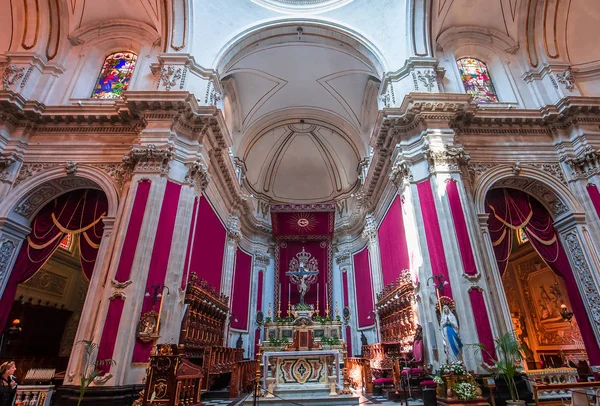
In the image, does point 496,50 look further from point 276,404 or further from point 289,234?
point 276,404

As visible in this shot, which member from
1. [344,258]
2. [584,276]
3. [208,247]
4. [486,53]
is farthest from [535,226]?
[208,247]

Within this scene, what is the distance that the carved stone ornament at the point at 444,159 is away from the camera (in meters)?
8.35

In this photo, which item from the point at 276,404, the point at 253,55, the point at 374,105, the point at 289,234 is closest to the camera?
the point at 276,404

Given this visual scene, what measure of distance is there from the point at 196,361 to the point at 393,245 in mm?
6915

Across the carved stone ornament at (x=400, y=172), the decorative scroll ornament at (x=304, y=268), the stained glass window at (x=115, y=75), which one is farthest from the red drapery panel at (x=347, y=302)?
the stained glass window at (x=115, y=75)

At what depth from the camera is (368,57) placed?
11.7 m

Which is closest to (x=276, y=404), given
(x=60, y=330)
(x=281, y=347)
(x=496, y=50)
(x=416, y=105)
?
(x=281, y=347)

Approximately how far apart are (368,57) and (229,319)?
10993 mm

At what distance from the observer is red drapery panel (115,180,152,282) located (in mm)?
7184

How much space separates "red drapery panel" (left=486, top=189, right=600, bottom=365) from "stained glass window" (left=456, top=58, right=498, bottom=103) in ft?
11.2

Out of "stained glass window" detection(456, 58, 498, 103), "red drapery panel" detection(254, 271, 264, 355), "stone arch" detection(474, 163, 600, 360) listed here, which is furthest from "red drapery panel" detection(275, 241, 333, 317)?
"stained glass window" detection(456, 58, 498, 103)

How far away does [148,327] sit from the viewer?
6.85m

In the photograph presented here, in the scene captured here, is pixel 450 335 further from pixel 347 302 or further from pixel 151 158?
pixel 347 302

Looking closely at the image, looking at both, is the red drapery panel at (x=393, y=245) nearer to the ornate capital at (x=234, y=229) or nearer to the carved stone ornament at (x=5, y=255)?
the ornate capital at (x=234, y=229)
